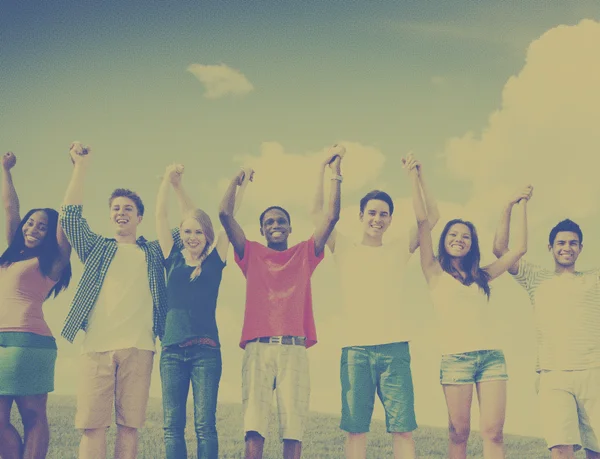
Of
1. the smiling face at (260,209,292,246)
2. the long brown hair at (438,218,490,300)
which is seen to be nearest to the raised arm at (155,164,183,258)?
the smiling face at (260,209,292,246)

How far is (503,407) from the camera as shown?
673 cm

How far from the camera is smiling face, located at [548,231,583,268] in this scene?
7469mm

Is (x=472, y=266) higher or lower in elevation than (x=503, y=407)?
higher

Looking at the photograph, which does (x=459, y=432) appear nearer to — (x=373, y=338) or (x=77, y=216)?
(x=373, y=338)

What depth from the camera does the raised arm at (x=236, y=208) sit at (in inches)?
271

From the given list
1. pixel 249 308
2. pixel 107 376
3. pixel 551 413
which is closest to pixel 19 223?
pixel 107 376

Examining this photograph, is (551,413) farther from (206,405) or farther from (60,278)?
(60,278)

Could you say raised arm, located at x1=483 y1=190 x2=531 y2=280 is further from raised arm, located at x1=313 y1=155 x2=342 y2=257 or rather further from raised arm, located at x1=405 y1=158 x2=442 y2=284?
raised arm, located at x1=313 y1=155 x2=342 y2=257

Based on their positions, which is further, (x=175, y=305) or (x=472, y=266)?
(x=472, y=266)

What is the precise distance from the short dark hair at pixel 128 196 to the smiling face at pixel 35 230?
732mm

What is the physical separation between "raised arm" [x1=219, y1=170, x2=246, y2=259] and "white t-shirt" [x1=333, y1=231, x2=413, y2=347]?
0.90m

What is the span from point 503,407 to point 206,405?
8.76 feet

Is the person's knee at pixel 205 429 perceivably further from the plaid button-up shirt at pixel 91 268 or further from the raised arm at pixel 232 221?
the raised arm at pixel 232 221

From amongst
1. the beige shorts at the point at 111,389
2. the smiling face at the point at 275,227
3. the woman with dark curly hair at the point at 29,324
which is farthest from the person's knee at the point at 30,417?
the smiling face at the point at 275,227
